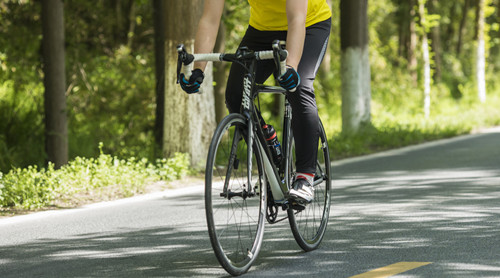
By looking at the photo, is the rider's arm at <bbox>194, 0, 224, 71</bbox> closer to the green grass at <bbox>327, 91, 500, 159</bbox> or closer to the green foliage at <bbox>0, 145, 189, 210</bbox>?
the green foliage at <bbox>0, 145, 189, 210</bbox>

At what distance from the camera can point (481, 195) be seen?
26.7ft

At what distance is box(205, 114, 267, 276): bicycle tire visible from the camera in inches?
177

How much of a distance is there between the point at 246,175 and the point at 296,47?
2.69 ft

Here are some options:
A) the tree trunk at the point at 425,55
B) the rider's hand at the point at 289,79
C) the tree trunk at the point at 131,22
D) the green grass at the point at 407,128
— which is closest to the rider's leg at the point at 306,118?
the rider's hand at the point at 289,79

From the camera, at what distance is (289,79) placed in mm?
4684

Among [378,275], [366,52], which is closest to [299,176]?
[378,275]

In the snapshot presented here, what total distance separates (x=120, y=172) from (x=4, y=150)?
4.32 metres

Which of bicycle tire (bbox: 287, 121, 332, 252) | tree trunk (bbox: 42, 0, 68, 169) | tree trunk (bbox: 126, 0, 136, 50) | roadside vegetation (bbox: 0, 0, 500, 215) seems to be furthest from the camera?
tree trunk (bbox: 126, 0, 136, 50)

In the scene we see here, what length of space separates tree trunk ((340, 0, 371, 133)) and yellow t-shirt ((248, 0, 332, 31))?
9.94m

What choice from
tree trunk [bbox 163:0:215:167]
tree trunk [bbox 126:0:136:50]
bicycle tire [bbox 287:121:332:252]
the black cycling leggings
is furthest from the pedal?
tree trunk [bbox 126:0:136:50]

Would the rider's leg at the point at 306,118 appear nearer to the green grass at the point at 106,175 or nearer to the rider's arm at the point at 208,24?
the rider's arm at the point at 208,24

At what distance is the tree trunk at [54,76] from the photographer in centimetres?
1114

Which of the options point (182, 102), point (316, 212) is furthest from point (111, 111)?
point (316, 212)

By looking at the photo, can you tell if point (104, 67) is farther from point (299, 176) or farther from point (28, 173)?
point (299, 176)
